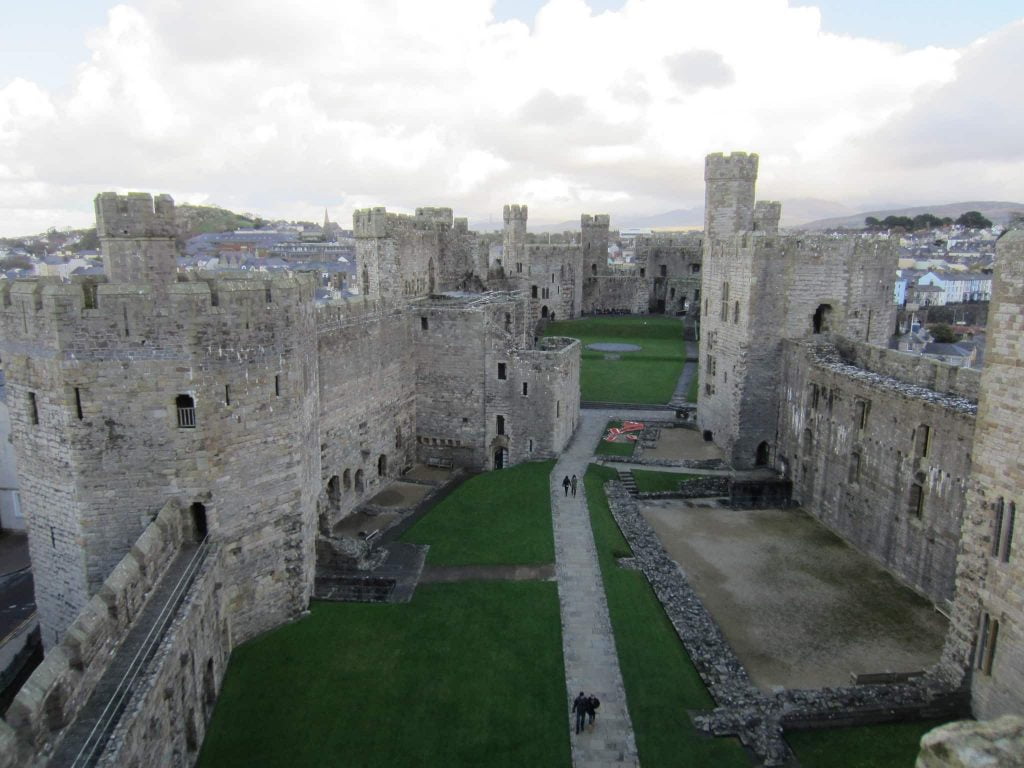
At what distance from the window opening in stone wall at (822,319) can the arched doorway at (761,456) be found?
5.56 m

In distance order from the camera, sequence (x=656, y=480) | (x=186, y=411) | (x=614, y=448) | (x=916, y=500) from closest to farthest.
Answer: (x=186, y=411) → (x=916, y=500) → (x=656, y=480) → (x=614, y=448)

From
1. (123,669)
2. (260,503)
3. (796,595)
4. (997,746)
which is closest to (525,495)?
(796,595)

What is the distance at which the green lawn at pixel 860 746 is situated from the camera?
50.1ft

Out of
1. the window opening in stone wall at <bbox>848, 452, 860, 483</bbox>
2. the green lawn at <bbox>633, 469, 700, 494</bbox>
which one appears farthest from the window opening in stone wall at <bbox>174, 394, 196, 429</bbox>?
the window opening in stone wall at <bbox>848, 452, 860, 483</bbox>

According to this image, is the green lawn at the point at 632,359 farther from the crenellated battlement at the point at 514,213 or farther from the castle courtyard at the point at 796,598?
the castle courtyard at the point at 796,598

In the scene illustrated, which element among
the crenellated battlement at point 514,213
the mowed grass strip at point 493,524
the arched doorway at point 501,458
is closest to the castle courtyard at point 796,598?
the mowed grass strip at point 493,524

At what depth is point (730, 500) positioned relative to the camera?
30.2 metres

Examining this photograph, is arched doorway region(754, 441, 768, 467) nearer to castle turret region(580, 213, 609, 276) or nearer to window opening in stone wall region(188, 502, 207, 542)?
window opening in stone wall region(188, 502, 207, 542)

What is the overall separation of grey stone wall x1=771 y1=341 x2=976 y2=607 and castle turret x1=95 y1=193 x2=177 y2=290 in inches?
839

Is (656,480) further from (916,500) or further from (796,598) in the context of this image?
(916,500)

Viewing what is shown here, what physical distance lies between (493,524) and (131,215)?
50.6 ft

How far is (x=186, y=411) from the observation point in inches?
648

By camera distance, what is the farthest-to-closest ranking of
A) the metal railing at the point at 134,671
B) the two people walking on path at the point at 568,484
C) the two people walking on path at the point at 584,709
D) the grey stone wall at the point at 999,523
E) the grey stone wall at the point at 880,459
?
1. the two people walking on path at the point at 568,484
2. the grey stone wall at the point at 880,459
3. the two people walking on path at the point at 584,709
4. the grey stone wall at the point at 999,523
5. the metal railing at the point at 134,671

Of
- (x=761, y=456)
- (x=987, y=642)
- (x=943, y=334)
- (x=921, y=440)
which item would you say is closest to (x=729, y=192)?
(x=761, y=456)
